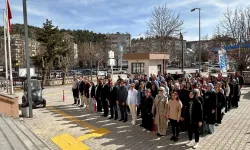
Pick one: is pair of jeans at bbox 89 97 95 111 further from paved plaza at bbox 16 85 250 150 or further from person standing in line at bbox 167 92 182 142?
person standing in line at bbox 167 92 182 142

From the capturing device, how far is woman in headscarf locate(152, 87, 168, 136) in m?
8.35

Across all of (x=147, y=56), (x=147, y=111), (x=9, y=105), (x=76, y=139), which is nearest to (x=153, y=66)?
(x=147, y=56)

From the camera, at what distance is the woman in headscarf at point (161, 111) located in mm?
8352

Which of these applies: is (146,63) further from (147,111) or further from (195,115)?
(195,115)

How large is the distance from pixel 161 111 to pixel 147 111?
2.78 feet

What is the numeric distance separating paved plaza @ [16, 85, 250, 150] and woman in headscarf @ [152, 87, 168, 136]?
0.36 meters

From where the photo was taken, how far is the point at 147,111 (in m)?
9.10

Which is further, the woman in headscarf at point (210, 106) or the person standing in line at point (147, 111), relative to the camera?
the person standing in line at point (147, 111)

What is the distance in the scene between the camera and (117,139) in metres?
8.47

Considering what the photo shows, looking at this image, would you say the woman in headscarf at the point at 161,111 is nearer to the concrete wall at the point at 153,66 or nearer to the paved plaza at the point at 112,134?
the paved plaza at the point at 112,134

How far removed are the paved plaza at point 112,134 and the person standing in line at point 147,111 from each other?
1.04 feet

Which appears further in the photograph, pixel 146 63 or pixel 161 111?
pixel 146 63

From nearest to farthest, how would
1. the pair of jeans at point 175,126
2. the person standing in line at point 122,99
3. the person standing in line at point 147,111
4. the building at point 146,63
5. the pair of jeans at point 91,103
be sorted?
the pair of jeans at point 175,126
the person standing in line at point 147,111
the person standing in line at point 122,99
the pair of jeans at point 91,103
the building at point 146,63

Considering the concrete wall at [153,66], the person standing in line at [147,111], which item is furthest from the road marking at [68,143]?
the concrete wall at [153,66]
